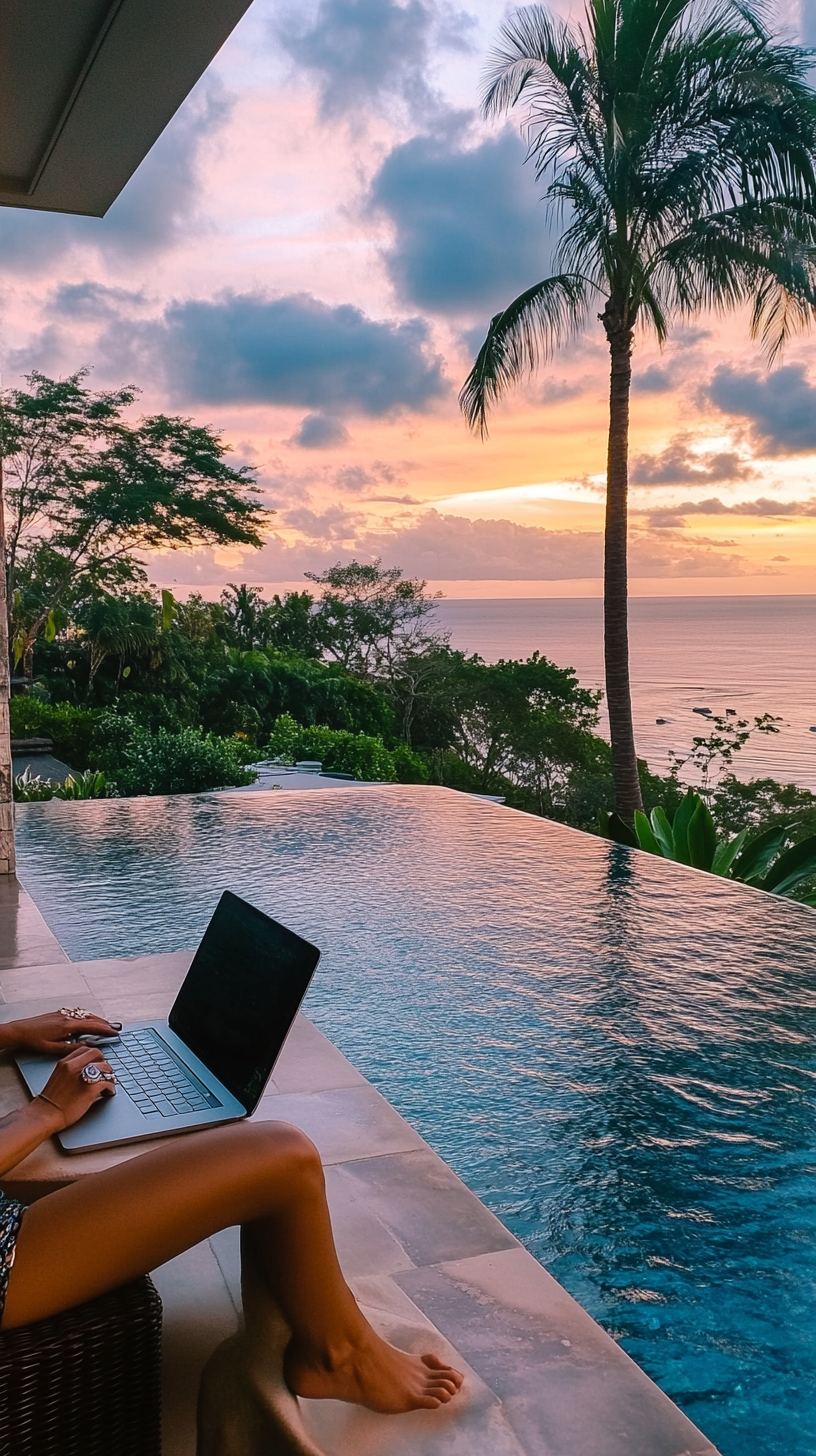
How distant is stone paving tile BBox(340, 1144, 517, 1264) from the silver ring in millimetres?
676

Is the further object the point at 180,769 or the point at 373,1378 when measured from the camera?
the point at 180,769

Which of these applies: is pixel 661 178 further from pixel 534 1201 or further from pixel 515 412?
pixel 515 412

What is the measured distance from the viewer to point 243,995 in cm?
196

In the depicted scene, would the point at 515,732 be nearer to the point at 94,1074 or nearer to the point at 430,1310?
the point at 430,1310

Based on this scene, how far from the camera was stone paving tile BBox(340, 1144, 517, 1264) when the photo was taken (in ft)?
6.89

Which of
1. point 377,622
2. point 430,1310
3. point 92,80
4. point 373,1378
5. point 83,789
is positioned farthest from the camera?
point 377,622

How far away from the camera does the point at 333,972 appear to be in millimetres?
4629

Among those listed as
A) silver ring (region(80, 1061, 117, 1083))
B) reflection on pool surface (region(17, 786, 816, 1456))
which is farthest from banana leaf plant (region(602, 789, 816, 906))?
silver ring (region(80, 1061, 117, 1083))

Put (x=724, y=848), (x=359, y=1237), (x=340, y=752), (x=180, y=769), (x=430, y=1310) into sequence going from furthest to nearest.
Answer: (x=340, y=752) → (x=180, y=769) → (x=724, y=848) → (x=359, y=1237) → (x=430, y=1310)

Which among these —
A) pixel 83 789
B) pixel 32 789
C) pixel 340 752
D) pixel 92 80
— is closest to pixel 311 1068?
pixel 92 80

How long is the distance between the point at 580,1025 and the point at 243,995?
2.32 metres

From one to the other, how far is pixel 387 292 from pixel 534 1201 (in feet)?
58.5

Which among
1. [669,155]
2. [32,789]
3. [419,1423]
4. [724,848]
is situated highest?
[669,155]

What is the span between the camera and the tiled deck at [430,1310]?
5.03 ft
